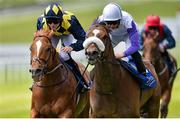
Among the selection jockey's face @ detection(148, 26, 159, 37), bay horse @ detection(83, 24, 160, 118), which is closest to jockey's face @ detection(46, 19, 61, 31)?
bay horse @ detection(83, 24, 160, 118)

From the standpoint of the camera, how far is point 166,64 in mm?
15203

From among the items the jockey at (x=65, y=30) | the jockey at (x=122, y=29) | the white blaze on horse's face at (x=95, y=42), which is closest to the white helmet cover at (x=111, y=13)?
the jockey at (x=122, y=29)

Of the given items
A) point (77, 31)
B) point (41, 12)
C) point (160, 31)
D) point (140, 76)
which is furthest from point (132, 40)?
point (41, 12)

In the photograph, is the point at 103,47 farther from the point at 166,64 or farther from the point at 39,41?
the point at 166,64

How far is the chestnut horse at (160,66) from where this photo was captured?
1440cm

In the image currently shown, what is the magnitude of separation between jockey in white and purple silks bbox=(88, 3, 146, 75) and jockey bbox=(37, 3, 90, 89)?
50 cm

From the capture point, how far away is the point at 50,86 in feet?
30.0

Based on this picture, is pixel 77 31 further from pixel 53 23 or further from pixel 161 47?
pixel 161 47

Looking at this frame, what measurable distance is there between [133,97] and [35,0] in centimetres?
5683

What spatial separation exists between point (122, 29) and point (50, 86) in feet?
5.08

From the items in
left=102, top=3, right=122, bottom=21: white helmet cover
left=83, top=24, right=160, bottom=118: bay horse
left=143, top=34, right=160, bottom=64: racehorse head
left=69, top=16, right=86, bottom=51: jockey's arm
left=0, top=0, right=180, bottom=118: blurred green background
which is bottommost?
left=83, top=24, right=160, bottom=118: bay horse

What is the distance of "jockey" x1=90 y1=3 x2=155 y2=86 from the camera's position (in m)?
9.36

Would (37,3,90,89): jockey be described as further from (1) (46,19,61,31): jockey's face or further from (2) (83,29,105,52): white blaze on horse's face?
(2) (83,29,105,52): white blaze on horse's face

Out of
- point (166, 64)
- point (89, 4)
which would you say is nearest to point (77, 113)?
point (166, 64)
